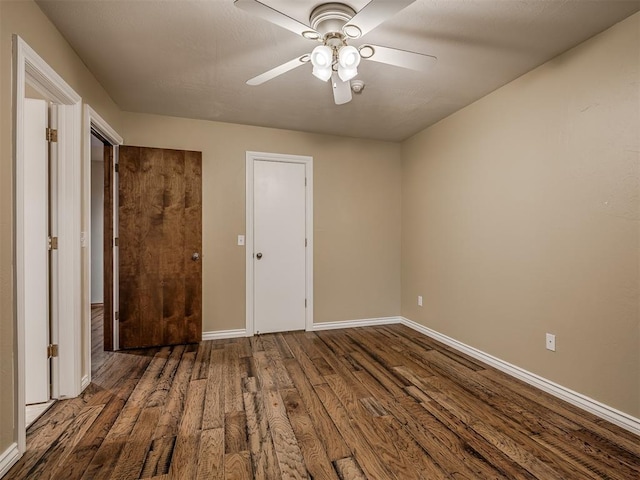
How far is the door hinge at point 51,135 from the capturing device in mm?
2156

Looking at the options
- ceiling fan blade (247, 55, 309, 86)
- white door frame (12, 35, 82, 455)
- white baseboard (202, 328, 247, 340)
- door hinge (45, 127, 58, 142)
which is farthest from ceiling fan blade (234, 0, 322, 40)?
white baseboard (202, 328, 247, 340)

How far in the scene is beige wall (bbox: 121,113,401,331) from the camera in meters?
3.54

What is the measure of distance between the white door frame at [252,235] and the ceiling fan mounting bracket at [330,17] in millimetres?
2079

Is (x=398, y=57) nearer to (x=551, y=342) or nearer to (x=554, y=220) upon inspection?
(x=554, y=220)

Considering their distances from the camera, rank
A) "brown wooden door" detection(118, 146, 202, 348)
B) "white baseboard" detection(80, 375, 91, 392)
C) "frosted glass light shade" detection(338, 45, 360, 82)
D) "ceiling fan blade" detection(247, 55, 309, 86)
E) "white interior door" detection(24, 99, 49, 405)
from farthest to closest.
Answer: "brown wooden door" detection(118, 146, 202, 348) → "white baseboard" detection(80, 375, 91, 392) → "white interior door" detection(24, 99, 49, 405) → "ceiling fan blade" detection(247, 55, 309, 86) → "frosted glass light shade" detection(338, 45, 360, 82)

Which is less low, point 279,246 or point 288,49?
point 288,49

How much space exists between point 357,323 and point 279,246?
4.67ft

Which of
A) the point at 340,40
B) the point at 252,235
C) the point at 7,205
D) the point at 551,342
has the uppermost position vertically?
the point at 340,40

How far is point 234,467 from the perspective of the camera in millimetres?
1580

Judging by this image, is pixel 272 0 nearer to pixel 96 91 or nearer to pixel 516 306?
pixel 96 91

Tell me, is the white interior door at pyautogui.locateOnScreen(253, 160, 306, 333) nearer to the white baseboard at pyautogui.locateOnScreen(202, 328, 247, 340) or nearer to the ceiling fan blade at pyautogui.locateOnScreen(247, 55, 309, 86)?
the white baseboard at pyautogui.locateOnScreen(202, 328, 247, 340)

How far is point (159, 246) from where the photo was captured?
3.28 metres

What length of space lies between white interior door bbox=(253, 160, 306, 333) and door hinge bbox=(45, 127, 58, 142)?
72.9 inches

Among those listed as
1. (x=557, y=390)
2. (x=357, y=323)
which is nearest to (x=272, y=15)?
(x=557, y=390)
